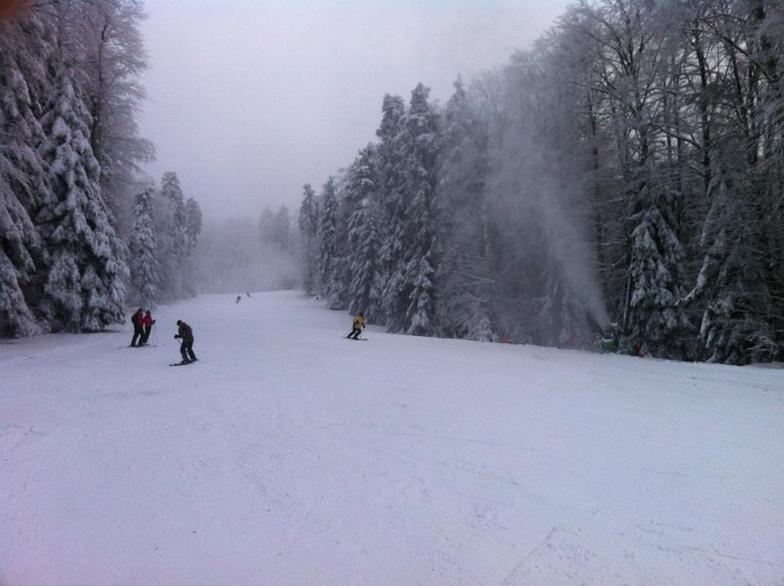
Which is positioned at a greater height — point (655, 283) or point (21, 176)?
point (21, 176)

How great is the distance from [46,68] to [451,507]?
865 inches

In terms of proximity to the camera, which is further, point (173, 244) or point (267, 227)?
point (267, 227)

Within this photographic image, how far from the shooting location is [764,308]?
1506cm

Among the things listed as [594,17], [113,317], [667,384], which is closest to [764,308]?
[667,384]

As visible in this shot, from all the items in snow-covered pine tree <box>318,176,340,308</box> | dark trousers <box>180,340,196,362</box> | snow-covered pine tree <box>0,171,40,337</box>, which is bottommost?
dark trousers <box>180,340,196,362</box>

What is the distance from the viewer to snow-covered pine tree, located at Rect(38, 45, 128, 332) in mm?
17812

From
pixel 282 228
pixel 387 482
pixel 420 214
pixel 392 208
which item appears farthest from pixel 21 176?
pixel 282 228

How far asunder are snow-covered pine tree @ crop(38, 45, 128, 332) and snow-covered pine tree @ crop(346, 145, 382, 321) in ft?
57.3

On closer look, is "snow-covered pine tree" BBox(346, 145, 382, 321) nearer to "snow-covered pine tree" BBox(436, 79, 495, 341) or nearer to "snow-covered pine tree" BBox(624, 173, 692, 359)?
"snow-covered pine tree" BBox(436, 79, 495, 341)

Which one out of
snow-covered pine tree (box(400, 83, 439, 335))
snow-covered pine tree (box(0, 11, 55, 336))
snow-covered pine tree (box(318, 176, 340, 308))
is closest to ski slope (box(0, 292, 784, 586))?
snow-covered pine tree (box(0, 11, 55, 336))

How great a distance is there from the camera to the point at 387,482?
5211 millimetres

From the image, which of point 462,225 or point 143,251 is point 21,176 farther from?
point 143,251

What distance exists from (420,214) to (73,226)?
1719 centimetres

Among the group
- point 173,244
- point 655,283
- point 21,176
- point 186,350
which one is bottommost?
point 186,350
